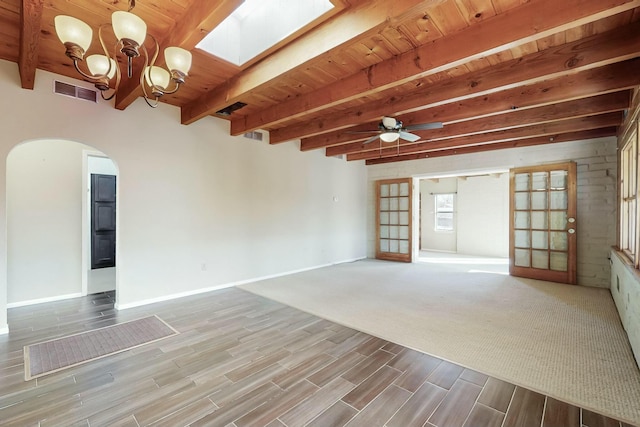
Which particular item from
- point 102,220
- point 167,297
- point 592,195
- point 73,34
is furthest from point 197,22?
point 592,195

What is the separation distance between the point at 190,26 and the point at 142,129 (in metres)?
2.33

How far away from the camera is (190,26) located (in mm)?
2123

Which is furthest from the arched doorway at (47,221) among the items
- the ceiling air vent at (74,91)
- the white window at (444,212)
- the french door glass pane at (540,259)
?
the white window at (444,212)

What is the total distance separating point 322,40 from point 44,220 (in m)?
4.54

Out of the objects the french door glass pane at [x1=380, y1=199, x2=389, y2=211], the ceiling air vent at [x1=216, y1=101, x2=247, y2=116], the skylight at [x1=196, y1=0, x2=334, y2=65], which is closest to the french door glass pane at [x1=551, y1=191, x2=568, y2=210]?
the french door glass pane at [x1=380, y1=199, x2=389, y2=211]

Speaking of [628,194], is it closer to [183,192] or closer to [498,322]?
[498,322]

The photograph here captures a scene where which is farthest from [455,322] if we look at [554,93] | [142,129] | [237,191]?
[142,129]

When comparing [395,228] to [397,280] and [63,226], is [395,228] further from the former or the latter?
[63,226]

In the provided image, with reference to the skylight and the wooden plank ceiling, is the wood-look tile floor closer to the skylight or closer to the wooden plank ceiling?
the wooden plank ceiling

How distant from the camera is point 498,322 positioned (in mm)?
3299

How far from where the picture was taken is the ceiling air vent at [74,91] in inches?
129

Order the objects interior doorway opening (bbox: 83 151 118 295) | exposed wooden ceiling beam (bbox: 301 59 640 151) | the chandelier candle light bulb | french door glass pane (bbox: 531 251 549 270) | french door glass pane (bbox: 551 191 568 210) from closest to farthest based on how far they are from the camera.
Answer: the chandelier candle light bulb → exposed wooden ceiling beam (bbox: 301 59 640 151) → interior doorway opening (bbox: 83 151 118 295) → french door glass pane (bbox: 551 191 568 210) → french door glass pane (bbox: 531 251 549 270)

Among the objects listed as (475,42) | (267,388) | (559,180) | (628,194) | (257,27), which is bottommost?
(267,388)

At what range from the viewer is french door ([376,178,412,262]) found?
7.34 meters
